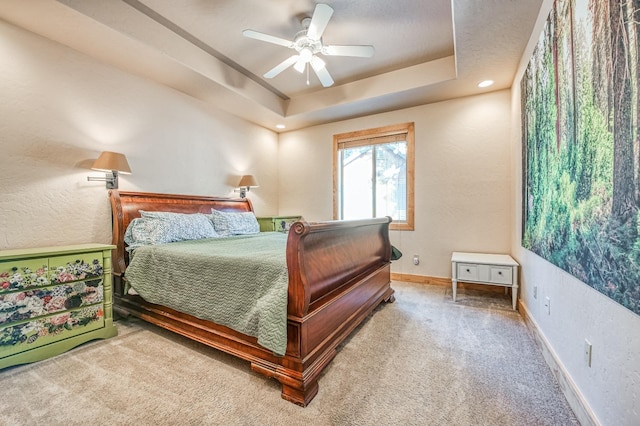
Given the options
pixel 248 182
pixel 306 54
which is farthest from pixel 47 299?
pixel 306 54

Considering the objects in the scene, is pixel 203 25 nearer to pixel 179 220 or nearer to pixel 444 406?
pixel 179 220

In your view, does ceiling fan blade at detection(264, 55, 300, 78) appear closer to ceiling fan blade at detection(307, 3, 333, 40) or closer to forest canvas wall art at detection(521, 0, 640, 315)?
ceiling fan blade at detection(307, 3, 333, 40)

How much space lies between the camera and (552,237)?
1.75 metres

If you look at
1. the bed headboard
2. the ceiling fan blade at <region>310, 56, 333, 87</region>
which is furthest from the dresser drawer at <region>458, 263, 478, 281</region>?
the bed headboard

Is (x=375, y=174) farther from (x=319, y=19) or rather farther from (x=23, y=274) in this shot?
(x=23, y=274)

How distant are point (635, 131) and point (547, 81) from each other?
1.28 m

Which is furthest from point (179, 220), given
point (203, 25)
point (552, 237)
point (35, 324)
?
point (552, 237)

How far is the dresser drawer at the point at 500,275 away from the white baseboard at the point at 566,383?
0.68 meters

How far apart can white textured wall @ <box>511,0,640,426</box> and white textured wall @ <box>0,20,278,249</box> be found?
12.7 ft

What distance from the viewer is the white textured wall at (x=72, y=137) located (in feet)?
7.42

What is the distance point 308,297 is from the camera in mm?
1533

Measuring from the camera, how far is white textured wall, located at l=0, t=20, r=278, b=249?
7.42 feet

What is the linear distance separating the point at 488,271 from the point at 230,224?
3.12 m

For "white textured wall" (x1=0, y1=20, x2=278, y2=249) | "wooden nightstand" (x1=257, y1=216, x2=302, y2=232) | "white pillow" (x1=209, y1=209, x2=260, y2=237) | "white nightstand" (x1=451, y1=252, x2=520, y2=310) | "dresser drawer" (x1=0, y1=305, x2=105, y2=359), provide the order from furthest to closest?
"wooden nightstand" (x1=257, y1=216, x2=302, y2=232), "white pillow" (x1=209, y1=209, x2=260, y2=237), "white nightstand" (x1=451, y1=252, x2=520, y2=310), "white textured wall" (x1=0, y1=20, x2=278, y2=249), "dresser drawer" (x1=0, y1=305, x2=105, y2=359)
